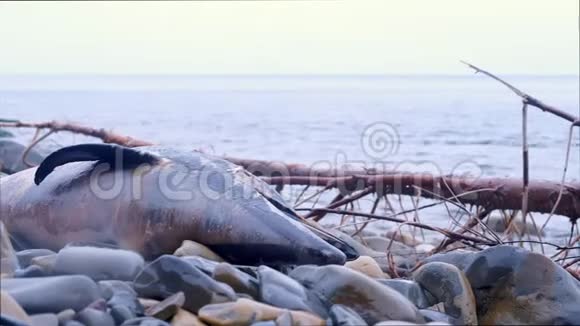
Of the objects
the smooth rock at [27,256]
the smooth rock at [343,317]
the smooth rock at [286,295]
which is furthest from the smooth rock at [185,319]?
the smooth rock at [27,256]

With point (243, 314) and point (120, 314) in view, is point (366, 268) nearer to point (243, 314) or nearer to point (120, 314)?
point (243, 314)

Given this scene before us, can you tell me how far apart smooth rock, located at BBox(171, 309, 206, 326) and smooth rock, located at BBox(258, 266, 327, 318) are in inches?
8.8

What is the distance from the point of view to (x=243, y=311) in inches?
77.4

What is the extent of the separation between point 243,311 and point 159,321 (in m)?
0.21

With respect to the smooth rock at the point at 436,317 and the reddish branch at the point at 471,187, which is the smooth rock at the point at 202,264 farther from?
the reddish branch at the point at 471,187

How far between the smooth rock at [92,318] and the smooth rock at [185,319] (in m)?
0.17

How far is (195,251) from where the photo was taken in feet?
8.34

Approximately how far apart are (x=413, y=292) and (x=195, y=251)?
728 mm

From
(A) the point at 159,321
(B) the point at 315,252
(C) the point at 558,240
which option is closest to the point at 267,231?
(B) the point at 315,252

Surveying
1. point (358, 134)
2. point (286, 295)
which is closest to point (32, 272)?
point (286, 295)

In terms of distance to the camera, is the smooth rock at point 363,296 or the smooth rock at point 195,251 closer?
the smooth rock at point 363,296

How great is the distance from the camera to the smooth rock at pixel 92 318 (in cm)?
184

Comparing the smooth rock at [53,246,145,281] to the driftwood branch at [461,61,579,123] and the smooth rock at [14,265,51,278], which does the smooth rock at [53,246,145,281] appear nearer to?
the smooth rock at [14,265,51,278]

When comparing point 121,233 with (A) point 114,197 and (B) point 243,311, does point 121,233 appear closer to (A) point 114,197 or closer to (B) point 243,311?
(A) point 114,197
